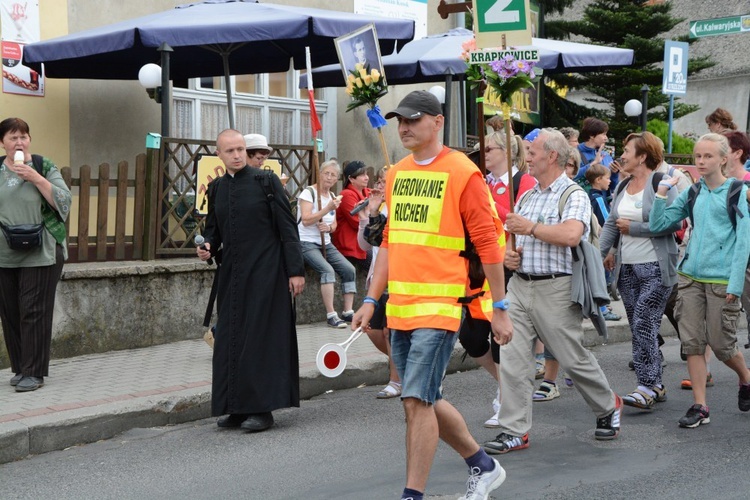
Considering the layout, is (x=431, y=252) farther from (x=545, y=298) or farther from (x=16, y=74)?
(x=16, y=74)

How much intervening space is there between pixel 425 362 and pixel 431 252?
0.52m

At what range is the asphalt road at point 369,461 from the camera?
5332 mm

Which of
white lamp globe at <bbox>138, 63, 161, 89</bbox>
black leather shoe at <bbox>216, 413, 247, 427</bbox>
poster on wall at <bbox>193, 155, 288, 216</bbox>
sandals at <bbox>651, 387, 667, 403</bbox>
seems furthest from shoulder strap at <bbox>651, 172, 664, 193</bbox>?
white lamp globe at <bbox>138, 63, 161, 89</bbox>

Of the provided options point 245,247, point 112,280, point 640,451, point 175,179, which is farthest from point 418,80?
point 640,451

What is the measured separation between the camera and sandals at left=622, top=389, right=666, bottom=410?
7038 mm

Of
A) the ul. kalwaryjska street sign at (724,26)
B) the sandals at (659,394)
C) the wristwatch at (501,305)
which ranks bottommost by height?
the sandals at (659,394)

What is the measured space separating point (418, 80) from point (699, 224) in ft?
29.4

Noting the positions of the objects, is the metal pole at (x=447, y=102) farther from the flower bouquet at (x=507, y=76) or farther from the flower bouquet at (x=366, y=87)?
the flower bouquet at (x=507, y=76)

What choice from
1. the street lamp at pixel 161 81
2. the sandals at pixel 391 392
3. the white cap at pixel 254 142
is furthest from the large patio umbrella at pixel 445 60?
the sandals at pixel 391 392

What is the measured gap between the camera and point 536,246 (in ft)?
20.2

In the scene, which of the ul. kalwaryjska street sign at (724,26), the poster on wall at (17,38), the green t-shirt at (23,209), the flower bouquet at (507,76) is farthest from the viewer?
the ul. kalwaryjska street sign at (724,26)

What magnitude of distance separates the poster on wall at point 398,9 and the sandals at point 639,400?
8.94 metres

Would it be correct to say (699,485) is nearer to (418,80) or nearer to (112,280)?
(112,280)

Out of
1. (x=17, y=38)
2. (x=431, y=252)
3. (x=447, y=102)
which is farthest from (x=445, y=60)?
(x=431, y=252)
